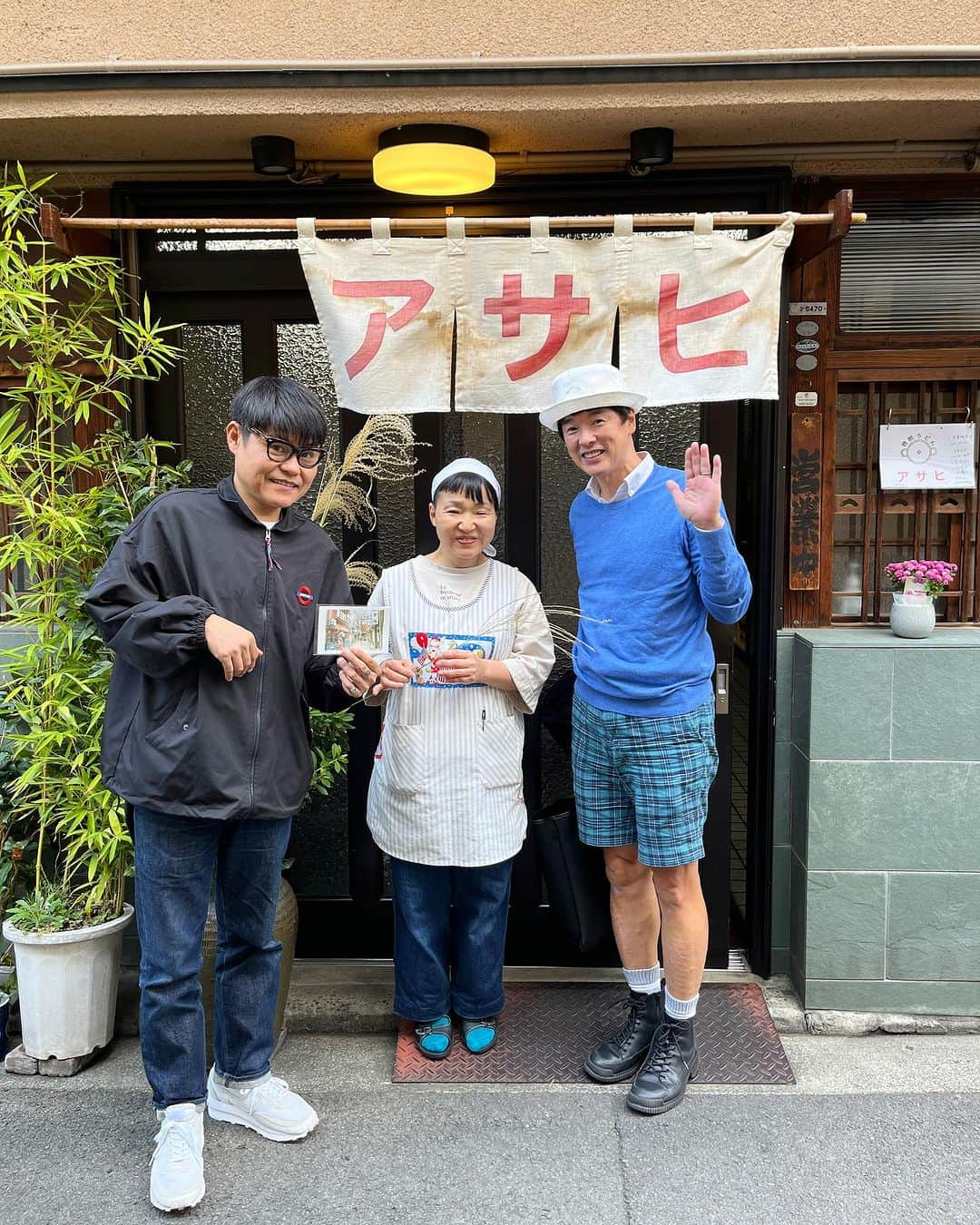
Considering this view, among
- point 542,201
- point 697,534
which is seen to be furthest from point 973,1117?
point 542,201

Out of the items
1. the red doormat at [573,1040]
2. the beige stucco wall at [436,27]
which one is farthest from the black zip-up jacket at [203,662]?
the beige stucco wall at [436,27]

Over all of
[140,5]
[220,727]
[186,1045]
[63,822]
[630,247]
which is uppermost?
[140,5]

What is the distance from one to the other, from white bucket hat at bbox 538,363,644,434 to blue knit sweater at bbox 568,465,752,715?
0.33 metres

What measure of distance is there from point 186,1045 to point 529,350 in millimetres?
2753

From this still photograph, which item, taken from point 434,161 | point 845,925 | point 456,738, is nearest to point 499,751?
point 456,738

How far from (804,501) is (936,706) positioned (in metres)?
1.02

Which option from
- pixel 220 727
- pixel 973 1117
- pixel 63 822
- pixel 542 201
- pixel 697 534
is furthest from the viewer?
pixel 542 201

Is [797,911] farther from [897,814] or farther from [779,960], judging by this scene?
[897,814]

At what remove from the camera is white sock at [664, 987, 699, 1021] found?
392 centimetres

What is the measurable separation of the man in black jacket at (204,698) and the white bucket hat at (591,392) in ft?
2.89

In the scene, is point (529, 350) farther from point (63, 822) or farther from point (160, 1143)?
point (160, 1143)

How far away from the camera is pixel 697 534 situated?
11.5 feet

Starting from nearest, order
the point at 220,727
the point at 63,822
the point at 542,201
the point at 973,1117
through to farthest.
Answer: the point at 220,727 < the point at 973,1117 < the point at 63,822 < the point at 542,201

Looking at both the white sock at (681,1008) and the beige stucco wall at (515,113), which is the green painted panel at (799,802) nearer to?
the white sock at (681,1008)
